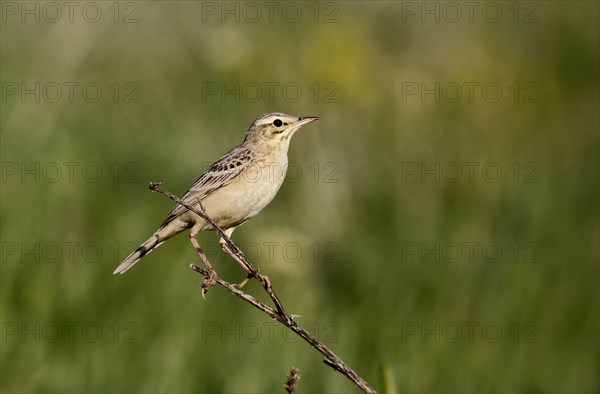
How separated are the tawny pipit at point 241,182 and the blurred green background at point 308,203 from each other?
1.71 m

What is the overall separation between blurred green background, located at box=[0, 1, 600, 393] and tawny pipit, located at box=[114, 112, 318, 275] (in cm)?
171

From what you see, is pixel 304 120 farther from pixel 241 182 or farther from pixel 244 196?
pixel 244 196

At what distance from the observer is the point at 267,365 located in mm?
5844

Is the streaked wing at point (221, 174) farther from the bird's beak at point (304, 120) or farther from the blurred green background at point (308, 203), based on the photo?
the blurred green background at point (308, 203)

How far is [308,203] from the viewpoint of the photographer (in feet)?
26.8

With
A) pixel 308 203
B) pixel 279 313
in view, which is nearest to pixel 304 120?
pixel 279 313

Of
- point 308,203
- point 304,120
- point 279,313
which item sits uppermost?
point 304,120

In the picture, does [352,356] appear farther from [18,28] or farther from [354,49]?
[18,28]

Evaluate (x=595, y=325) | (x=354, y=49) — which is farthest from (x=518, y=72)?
(x=595, y=325)

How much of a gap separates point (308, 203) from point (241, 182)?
442 cm

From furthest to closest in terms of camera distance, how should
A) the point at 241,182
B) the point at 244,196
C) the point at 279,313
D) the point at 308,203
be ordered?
the point at 308,203 < the point at 241,182 < the point at 244,196 < the point at 279,313

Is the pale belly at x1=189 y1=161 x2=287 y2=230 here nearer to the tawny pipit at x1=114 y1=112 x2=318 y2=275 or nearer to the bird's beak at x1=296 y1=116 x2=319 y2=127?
the tawny pipit at x1=114 y1=112 x2=318 y2=275

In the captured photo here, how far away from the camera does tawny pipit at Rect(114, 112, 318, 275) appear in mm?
3475

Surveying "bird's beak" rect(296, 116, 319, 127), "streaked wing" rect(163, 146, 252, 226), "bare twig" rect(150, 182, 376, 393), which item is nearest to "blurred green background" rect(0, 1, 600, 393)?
"streaked wing" rect(163, 146, 252, 226)
